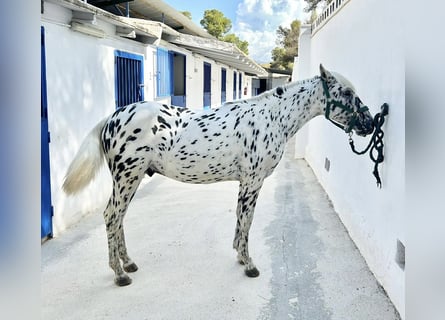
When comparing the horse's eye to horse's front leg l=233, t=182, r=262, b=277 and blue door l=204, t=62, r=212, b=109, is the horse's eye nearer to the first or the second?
horse's front leg l=233, t=182, r=262, b=277

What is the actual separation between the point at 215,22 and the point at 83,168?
3694 cm

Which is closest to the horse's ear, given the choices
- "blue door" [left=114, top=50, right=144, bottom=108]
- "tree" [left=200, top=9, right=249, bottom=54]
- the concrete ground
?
the concrete ground

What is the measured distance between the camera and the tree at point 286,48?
43000 mm

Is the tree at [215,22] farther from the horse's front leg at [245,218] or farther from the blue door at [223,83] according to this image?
the horse's front leg at [245,218]

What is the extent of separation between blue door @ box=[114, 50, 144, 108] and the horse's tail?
108 inches

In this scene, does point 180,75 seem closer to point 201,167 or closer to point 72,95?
point 72,95

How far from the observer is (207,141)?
3113mm

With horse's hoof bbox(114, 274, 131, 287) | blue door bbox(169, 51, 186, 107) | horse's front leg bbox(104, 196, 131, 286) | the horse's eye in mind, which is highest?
blue door bbox(169, 51, 186, 107)

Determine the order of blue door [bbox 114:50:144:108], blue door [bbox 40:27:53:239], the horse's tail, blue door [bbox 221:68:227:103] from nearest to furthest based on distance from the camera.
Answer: the horse's tail → blue door [bbox 40:27:53:239] → blue door [bbox 114:50:144:108] → blue door [bbox 221:68:227:103]

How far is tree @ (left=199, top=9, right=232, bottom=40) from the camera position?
3734 cm
